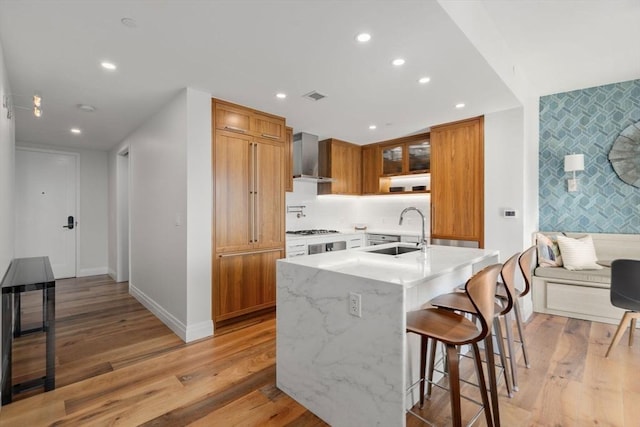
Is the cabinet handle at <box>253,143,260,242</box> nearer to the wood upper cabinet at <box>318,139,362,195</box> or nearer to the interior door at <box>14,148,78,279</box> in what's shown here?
the wood upper cabinet at <box>318,139,362,195</box>

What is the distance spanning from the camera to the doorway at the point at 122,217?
206 inches

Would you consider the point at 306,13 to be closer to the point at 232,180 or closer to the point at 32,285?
the point at 232,180

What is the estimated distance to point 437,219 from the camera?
4234 millimetres

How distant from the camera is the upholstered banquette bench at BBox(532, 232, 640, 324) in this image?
337 centimetres

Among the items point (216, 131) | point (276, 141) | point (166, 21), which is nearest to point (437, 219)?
point (276, 141)

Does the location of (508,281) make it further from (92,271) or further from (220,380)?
(92,271)

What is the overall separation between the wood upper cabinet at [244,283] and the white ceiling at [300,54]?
171cm

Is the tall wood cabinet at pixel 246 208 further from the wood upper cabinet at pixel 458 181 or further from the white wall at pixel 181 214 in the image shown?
the wood upper cabinet at pixel 458 181

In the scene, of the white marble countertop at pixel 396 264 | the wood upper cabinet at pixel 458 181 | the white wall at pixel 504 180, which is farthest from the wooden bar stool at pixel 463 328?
the wood upper cabinet at pixel 458 181

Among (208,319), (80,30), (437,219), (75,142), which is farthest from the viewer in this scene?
(75,142)

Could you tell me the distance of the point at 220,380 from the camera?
2281 mm

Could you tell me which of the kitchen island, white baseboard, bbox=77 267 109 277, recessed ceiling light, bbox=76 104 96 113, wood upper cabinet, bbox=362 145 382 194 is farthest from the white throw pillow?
white baseboard, bbox=77 267 109 277

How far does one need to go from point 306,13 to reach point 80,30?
4.92ft

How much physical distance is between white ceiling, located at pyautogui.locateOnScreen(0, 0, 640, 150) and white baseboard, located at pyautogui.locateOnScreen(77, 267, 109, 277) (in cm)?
291
